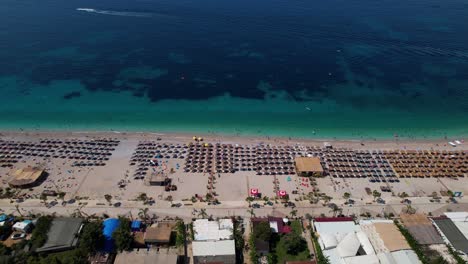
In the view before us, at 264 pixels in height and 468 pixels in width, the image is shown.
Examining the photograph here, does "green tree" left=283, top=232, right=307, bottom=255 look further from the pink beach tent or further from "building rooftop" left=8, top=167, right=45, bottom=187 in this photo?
"building rooftop" left=8, top=167, right=45, bottom=187

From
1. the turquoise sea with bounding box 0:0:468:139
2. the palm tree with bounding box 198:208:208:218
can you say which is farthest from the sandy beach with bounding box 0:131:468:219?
the turquoise sea with bounding box 0:0:468:139

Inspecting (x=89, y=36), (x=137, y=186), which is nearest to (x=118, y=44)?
(x=89, y=36)

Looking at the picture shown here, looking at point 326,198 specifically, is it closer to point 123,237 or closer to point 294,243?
point 294,243

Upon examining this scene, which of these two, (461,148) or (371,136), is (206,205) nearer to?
(371,136)

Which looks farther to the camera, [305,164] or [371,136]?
[371,136]

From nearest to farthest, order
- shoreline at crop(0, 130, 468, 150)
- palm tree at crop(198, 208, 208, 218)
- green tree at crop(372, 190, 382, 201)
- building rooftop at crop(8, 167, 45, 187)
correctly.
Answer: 1. palm tree at crop(198, 208, 208, 218)
2. green tree at crop(372, 190, 382, 201)
3. building rooftop at crop(8, 167, 45, 187)
4. shoreline at crop(0, 130, 468, 150)
